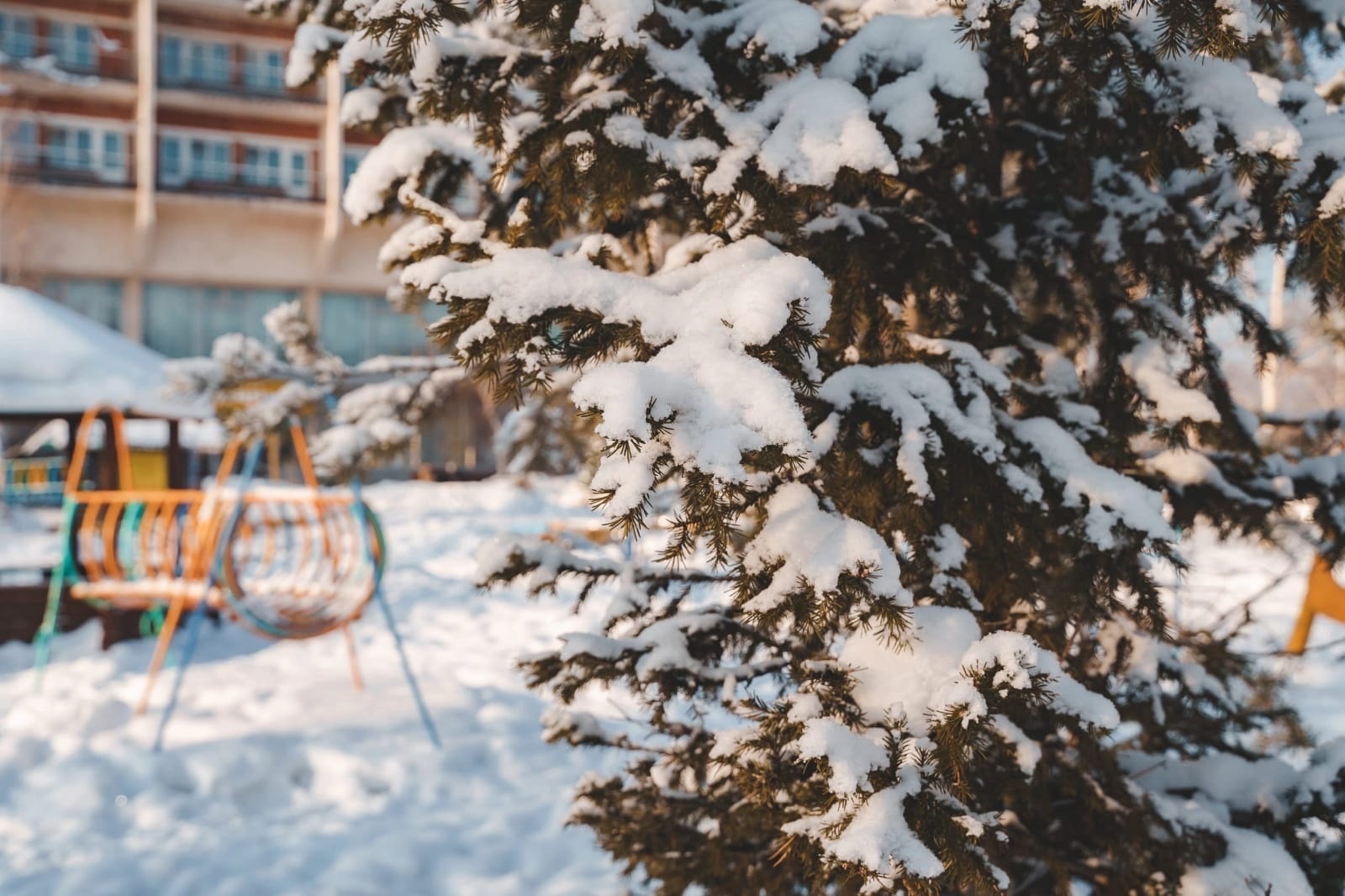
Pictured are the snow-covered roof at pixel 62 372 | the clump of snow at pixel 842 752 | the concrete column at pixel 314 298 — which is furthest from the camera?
the concrete column at pixel 314 298

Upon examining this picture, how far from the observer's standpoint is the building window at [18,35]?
20.0m

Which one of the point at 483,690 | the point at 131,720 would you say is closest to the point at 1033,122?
the point at 483,690

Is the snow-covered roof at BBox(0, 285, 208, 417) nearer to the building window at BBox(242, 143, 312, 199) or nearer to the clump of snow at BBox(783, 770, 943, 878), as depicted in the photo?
the clump of snow at BBox(783, 770, 943, 878)

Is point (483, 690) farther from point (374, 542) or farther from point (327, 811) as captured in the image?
point (327, 811)

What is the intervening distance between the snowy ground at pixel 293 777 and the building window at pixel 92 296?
17.2 meters

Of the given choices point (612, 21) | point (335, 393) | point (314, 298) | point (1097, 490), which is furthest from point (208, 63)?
point (1097, 490)

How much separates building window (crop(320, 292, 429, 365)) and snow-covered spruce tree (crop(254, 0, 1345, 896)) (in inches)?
828

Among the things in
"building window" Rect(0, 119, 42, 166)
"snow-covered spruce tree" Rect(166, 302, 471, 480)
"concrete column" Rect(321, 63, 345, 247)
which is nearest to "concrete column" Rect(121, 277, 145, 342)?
"building window" Rect(0, 119, 42, 166)

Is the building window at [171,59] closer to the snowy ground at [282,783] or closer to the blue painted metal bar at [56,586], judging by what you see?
the snowy ground at [282,783]

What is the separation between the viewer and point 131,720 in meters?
4.59

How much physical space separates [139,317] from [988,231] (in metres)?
22.8

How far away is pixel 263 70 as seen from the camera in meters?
21.8

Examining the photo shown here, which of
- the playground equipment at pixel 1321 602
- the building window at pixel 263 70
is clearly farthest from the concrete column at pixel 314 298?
the playground equipment at pixel 1321 602

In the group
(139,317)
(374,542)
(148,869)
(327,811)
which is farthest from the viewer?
(139,317)
